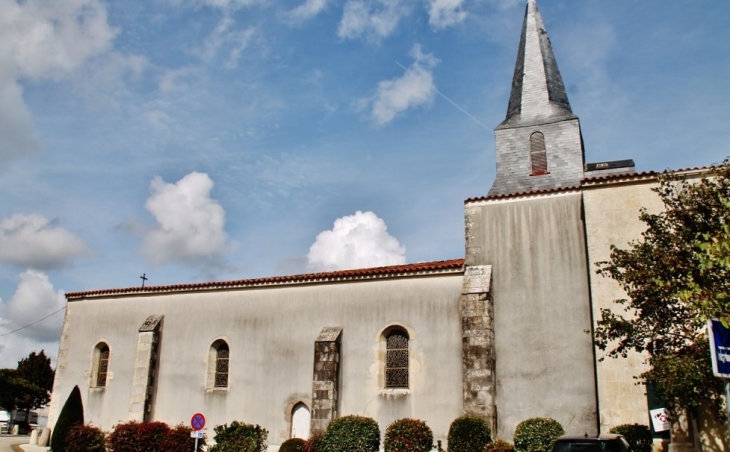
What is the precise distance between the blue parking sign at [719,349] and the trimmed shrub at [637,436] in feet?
27.5

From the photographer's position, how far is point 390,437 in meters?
16.2

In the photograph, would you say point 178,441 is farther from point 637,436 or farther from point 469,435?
point 637,436

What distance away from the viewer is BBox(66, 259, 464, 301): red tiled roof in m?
18.5

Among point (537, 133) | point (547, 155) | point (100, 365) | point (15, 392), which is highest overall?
point (537, 133)

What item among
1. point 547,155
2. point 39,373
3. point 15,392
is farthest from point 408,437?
point 39,373

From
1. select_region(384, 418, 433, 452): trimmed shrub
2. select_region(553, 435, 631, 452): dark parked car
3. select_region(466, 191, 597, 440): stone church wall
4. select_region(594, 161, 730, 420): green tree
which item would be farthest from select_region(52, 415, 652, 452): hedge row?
select_region(553, 435, 631, 452): dark parked car

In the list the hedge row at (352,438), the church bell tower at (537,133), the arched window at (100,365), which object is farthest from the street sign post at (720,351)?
the arched window at (100,365)

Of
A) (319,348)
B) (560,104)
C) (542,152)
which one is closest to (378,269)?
(319,348)

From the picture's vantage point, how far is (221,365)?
70.3 feet

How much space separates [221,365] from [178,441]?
3.57 meters

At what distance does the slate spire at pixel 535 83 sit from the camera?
899 inches

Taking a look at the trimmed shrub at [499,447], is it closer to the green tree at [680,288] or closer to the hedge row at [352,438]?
the hedge row at [352,438]

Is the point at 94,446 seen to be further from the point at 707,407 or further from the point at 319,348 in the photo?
the point at 707,407

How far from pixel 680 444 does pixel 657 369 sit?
12.1 feet
